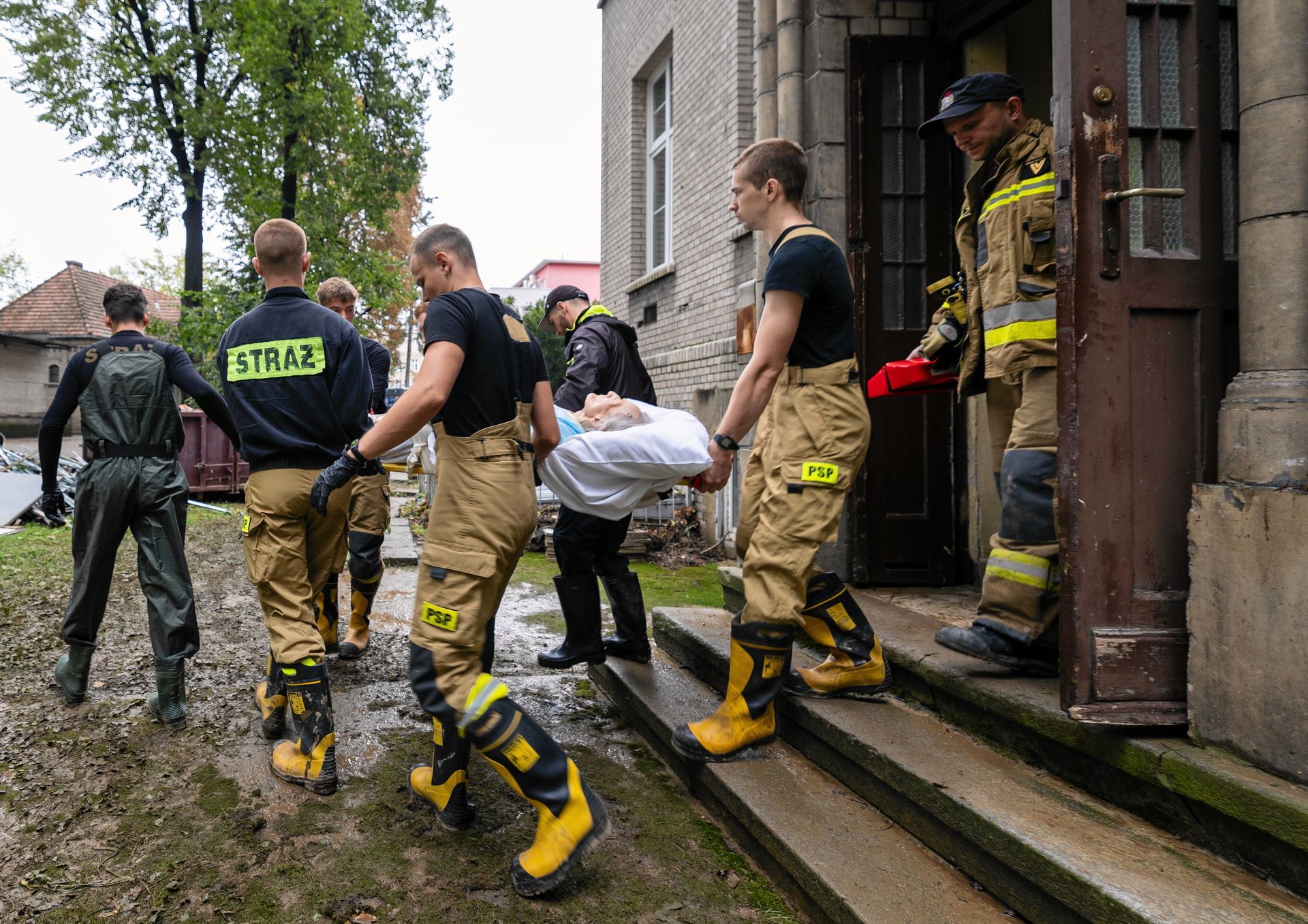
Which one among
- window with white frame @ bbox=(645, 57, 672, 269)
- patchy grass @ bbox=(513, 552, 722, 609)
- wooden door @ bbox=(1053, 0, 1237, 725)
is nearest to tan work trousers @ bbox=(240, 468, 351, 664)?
wooden door @ bbox=(1053, 0, 1237, 725)

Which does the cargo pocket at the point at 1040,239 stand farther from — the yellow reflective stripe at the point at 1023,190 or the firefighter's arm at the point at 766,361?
the firefighter's arm at the point at 766,361

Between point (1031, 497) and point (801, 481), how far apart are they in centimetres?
76

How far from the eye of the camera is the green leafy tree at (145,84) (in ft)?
64.6

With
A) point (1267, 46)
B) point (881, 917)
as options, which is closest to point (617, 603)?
point (881, 917)

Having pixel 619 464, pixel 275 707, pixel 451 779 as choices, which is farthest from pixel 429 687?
pixel 275 707

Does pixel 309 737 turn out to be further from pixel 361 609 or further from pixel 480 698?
pixel 361 609

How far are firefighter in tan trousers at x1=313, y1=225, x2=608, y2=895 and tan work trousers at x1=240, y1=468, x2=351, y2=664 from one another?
0.82m

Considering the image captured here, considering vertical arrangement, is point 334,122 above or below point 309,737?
above

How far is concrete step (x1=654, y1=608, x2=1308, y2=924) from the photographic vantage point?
2.01 meters

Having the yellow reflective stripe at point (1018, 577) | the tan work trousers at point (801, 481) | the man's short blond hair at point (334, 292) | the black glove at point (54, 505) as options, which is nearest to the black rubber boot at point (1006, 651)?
the yellow reflective stripe at point (1018, 577)

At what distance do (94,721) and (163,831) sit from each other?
57.5 inches

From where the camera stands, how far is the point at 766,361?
3234 mm

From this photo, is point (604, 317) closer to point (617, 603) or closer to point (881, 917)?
point (617, 603)

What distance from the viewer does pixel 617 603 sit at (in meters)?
4.71
